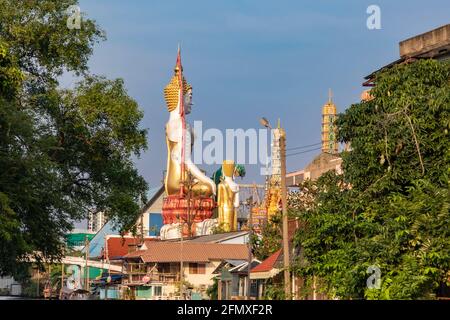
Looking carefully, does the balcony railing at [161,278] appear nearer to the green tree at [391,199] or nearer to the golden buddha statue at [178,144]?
the golden buddha statue at [178,144]

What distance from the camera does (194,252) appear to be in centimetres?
7194

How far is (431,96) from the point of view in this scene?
98.6ft

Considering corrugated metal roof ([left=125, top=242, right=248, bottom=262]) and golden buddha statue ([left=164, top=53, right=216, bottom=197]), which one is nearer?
corrugated metal roof ([left=125, top=242, right=248, bottom=262])

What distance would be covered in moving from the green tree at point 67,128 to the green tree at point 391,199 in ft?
25.1

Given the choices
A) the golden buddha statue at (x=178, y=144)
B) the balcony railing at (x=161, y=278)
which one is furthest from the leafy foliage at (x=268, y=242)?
the golden buddha statue at (x=178, y=144)

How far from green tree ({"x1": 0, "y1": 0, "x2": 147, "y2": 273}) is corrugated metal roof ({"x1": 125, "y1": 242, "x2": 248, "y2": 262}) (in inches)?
1294

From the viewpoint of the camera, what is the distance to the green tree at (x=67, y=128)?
109 feet

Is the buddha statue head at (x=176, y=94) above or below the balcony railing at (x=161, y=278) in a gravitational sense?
above

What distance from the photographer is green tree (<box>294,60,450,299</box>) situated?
27.7 m

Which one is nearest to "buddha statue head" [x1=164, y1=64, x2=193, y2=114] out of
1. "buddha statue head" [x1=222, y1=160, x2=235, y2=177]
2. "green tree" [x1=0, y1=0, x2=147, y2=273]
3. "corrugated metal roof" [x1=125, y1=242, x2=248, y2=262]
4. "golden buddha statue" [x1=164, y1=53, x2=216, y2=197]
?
"golden buddha statue" [x1=164, y1=53, x2=216, y2=197]

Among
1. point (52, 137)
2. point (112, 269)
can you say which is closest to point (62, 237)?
point (52, 137)

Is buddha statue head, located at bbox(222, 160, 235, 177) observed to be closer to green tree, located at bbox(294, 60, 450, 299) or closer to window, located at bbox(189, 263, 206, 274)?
window, located at bbox(189, 263, 206, 274)
